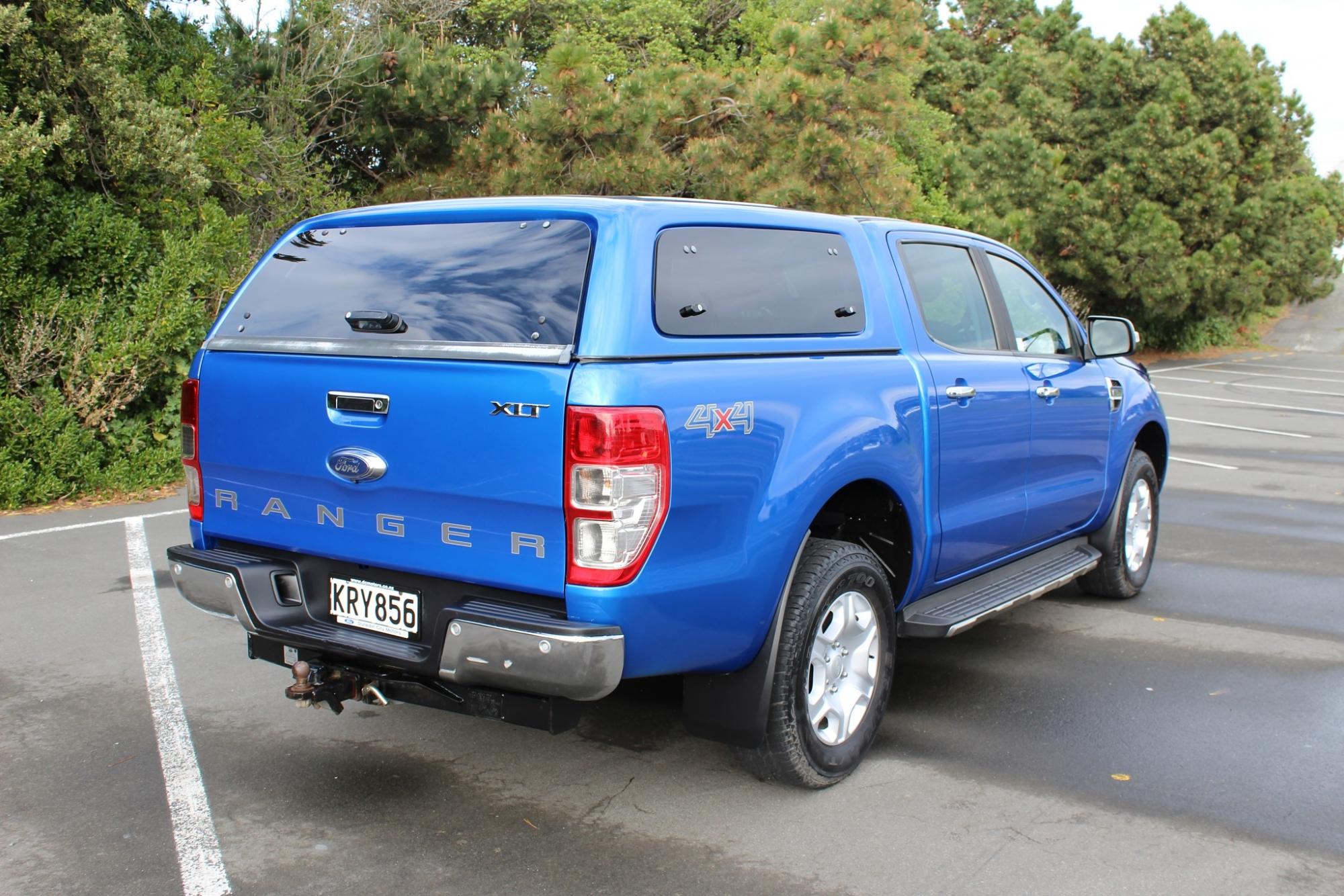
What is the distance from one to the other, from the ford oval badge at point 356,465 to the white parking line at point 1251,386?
20701 millimetres

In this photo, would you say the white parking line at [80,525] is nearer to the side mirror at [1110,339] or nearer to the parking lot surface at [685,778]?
the parking lot surface at [685,778]

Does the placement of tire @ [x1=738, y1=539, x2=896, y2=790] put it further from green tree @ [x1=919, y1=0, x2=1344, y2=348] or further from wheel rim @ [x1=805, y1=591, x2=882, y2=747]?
green tree @ [x1=919, y1=0, x2=1344, y2=348]

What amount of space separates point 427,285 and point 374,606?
99 centimetres

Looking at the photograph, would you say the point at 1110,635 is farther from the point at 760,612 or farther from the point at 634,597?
the point at 634,597

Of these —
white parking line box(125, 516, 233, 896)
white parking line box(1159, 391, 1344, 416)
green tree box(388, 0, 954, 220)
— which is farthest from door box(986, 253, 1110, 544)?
white parking line box(1159, 391, 1344, 416)

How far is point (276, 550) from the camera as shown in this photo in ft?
12.6

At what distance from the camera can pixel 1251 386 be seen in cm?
2184

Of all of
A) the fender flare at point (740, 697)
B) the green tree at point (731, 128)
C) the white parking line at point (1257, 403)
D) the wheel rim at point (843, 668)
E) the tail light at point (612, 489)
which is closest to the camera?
the tail light at point (612, 489)

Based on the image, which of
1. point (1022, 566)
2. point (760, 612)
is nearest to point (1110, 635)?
point (1022, 566)

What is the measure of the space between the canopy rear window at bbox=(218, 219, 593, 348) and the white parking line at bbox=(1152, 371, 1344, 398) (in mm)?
20412

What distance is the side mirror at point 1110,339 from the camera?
5.90 metres

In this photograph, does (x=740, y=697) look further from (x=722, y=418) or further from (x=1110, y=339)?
(x=1110, y=339)

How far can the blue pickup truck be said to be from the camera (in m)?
3.20

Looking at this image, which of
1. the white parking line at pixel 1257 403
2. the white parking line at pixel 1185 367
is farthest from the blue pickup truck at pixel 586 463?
the white parking line at pixel 1185 367
